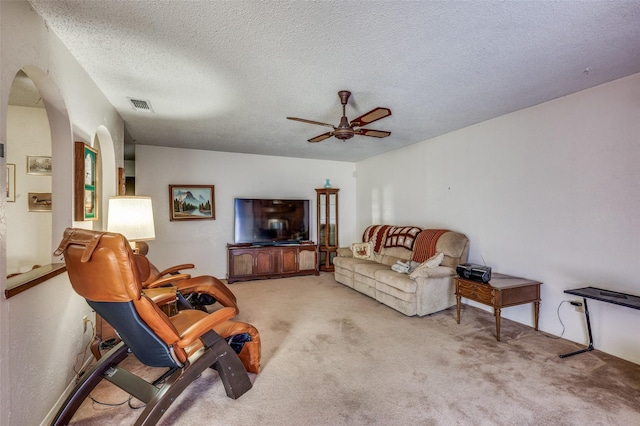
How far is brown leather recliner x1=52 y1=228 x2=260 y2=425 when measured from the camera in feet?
4.97

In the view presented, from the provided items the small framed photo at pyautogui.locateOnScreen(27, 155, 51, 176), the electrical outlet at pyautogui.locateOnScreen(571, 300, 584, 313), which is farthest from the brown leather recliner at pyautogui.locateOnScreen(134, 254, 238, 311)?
the electrical outlet at pyautogui.locateOnScreen(571, 300, 584, 313)

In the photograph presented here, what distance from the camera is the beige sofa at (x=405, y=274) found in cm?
363

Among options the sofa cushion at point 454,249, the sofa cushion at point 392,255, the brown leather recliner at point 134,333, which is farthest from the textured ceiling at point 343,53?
the sofa cushion at point 392,255

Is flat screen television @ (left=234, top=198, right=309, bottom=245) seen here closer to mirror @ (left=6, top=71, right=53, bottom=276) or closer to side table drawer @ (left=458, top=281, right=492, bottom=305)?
mirror @ (left=6, top=71, right=53, bottom=276)

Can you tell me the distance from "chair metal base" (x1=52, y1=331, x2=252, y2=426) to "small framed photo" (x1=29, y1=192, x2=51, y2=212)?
2.16 metres

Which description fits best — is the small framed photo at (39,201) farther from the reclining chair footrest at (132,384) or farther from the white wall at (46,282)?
the reclining chair footrest at (132,384)

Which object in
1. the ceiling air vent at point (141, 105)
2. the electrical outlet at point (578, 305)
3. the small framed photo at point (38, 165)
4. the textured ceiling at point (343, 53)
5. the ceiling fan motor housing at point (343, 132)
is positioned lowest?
the electrical outlet at point (578, 305)

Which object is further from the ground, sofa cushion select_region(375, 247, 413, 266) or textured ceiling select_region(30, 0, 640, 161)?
textured ceiling select_region(30, 0, 640, 161)

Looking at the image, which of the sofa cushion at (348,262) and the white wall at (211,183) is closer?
the sofa cushion at (348,262)

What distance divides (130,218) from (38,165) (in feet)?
4.53

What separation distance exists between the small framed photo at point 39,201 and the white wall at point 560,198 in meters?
5.02

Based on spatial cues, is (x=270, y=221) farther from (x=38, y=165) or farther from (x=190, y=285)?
(x=38, y=165)

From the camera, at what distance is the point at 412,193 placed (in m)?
Answer: 5.14

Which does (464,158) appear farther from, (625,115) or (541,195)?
(625,115)
